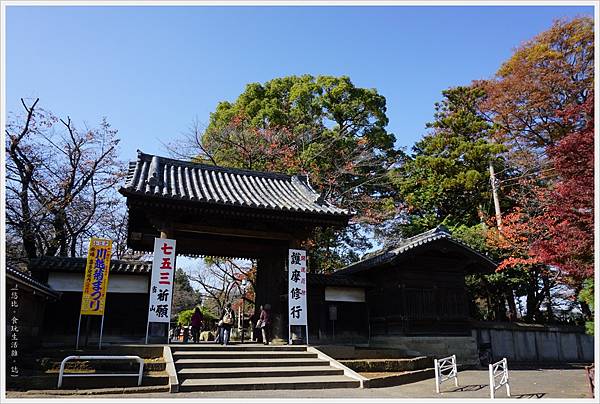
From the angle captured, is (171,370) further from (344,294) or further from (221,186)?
(344,294)

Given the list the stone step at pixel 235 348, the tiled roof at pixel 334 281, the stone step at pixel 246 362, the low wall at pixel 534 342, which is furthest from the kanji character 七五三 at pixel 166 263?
the low wall at pixel 534 342

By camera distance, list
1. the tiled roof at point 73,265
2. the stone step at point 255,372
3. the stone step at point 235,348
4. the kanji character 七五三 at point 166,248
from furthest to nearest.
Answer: the tiled roof at point 73,265 → the kanji character 七五三 at point 166,248 → the stone step at point 235,348 → the stone step at point 255,372

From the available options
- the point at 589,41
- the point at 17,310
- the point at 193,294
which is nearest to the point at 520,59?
the point at 589,41

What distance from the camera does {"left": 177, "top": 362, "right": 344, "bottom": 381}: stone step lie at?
9.04m

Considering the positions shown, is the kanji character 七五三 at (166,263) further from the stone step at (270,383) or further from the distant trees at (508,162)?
the distant trees at (508,162)

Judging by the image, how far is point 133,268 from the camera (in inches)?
544

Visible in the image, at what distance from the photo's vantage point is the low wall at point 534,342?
16875mm

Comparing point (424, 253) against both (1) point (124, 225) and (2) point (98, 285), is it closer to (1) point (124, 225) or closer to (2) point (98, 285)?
(2) point (98, 285)

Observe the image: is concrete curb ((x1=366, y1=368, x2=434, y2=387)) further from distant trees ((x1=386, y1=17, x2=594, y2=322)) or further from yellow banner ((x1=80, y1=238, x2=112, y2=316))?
distant trees ((x1=386, y1=17, x2=594, y2=322))

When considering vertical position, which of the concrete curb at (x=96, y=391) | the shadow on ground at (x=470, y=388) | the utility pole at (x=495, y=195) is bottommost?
the shadow on ground at (x=470, y=388)

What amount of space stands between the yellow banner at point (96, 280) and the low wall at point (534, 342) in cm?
1357

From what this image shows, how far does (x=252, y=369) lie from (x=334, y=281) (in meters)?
6.46

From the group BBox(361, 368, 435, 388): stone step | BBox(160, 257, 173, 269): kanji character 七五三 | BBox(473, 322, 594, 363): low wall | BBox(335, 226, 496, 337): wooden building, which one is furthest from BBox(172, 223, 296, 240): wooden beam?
BBox(473, 322, 594, 363): low wall

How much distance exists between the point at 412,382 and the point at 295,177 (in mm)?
9144
